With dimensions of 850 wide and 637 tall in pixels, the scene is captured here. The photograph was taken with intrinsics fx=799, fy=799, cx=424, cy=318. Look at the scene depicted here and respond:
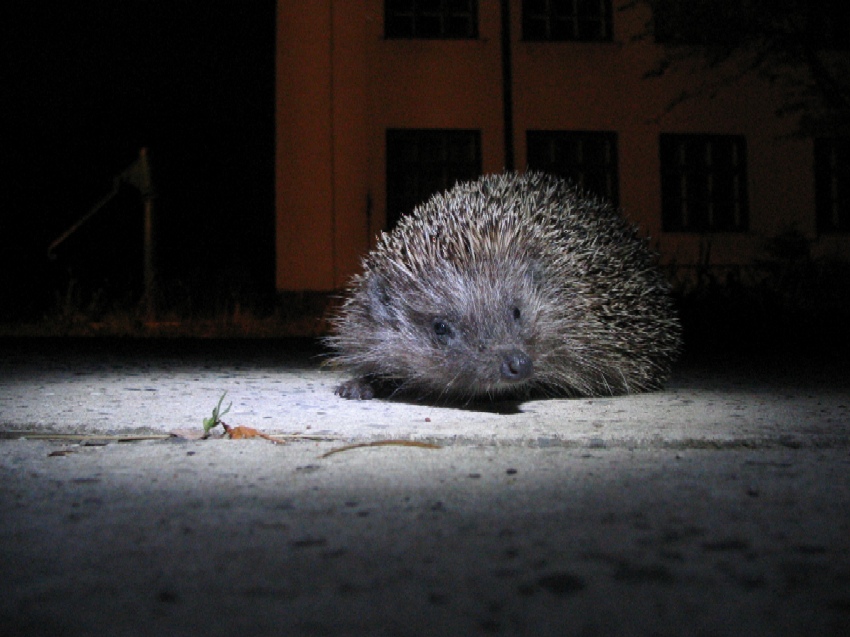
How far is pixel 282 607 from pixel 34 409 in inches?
114

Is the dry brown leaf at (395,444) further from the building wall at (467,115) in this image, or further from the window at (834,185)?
the window at (834,185)

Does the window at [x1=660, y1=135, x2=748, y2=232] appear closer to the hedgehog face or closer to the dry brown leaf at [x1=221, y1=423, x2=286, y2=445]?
the hedgehog face

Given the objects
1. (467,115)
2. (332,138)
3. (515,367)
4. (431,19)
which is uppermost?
(431,19)

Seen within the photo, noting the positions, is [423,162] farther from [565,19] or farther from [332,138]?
[565,19]

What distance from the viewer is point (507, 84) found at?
15.4 metres

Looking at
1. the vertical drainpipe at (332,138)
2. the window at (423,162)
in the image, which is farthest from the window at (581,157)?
the vertical drainpipe at (332,138)

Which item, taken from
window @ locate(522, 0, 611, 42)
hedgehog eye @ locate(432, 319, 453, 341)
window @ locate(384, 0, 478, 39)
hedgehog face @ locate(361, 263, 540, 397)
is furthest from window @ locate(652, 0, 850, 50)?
hedgehog eye @ locate(432, 319, 453, 341)

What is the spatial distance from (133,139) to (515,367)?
17058 millimetres

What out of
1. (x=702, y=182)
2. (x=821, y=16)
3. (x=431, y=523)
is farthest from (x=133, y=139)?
(x=431, y=523)

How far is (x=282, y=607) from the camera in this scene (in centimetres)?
156

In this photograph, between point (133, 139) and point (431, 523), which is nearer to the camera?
point (431, 523)

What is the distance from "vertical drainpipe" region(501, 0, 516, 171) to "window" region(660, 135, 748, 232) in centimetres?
321

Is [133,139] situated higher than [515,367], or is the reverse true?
[133,139]

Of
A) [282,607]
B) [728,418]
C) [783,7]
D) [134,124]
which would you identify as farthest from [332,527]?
[134,124]
